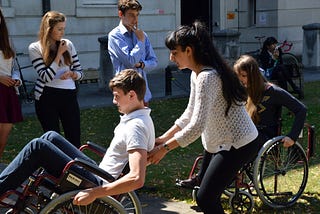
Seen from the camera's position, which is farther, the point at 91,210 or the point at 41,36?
the point at 41,36

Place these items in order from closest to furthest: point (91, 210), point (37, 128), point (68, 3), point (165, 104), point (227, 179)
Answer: point (91, 210) < point (227, 179) < point (37, 128) < point (165, 104) < point (68, 3)

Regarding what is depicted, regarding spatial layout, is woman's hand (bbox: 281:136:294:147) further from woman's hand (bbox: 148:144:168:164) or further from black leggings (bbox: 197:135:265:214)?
woman's hand (bbox: 148:144:168:164)

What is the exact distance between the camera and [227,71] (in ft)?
12.6

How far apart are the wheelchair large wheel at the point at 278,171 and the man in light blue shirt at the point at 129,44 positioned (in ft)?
4.53

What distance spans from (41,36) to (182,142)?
255 centimetres

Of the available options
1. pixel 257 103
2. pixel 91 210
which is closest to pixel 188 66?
pixel 91 210

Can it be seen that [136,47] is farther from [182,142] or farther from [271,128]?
[182,142]

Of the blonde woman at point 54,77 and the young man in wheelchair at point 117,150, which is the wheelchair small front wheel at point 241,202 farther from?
the blonde woman at point 54,77

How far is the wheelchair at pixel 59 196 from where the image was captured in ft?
12.0

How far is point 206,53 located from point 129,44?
2.11 m

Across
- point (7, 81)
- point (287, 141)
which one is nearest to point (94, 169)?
point (287, 141)

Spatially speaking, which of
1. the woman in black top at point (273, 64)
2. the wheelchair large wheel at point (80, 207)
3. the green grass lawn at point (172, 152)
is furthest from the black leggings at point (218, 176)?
the woman in black top at point (273, 64)

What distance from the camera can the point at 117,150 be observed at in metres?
3.95

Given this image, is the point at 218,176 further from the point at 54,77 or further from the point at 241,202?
the point at 54,77
